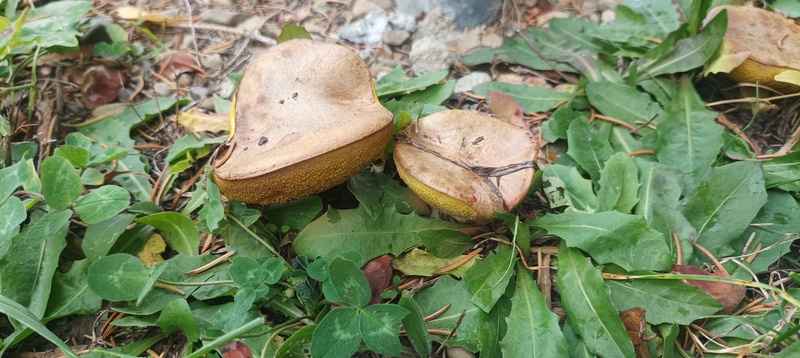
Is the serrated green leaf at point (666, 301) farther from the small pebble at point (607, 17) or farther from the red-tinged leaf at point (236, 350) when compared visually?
the small pebble at point (607, 17)

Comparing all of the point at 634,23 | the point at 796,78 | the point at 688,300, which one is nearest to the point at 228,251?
the point at 688,300

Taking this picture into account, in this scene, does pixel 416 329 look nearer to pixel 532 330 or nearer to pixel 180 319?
pixel 532 330

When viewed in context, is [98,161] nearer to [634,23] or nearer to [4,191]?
[4,191]

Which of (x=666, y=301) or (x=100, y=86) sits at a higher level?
(x=100, y=86)

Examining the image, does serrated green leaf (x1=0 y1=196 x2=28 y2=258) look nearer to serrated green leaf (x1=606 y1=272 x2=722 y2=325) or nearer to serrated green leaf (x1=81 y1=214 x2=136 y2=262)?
serrated green leaf (x1=81 y1=214 x2=136 y2=262)

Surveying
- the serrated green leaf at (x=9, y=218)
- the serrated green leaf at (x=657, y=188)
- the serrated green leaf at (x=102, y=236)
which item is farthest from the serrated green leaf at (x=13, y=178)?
the serrated green leaf at (x=657, y=188)

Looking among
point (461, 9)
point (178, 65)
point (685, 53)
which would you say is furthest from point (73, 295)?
point (685, 53)
